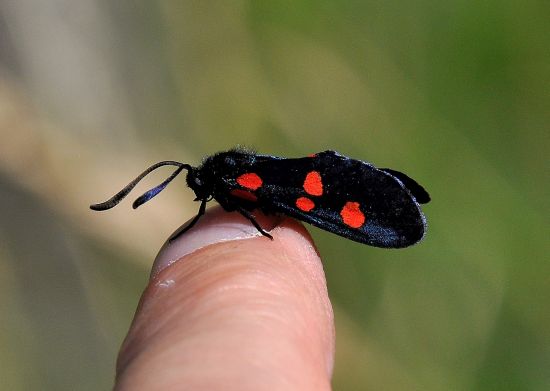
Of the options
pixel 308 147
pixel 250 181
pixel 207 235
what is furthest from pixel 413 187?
pixel 308 147

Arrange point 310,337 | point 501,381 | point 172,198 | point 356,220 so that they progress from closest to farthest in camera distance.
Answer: point 310,337 → point 356,220 → point 501,381 → point 172,198

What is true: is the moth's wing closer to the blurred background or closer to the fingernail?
the fingernail

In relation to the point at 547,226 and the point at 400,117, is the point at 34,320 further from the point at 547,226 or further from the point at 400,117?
the point at 547,226

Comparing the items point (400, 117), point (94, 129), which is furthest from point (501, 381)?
point (94, 129)

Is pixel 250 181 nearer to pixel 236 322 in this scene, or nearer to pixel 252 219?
pixel 252 219

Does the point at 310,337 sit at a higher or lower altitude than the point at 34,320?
higher

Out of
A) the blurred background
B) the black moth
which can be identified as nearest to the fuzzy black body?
the black moth

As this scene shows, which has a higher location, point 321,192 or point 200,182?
point 321,192
